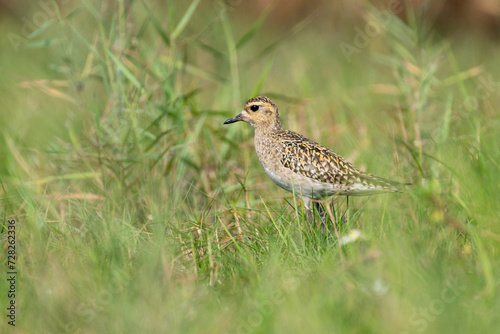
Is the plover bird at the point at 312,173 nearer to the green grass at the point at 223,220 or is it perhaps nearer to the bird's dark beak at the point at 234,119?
the green grass at the point at 223,220

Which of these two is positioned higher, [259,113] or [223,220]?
[259,113]

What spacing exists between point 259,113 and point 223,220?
1397 millimetres

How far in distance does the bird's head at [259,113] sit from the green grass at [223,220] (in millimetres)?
229

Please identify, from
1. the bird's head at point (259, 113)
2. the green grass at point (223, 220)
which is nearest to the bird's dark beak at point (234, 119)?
the bird's head at point (259, 113)

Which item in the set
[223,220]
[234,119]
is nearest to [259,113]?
[234,119]

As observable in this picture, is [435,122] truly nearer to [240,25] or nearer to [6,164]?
[6,164]

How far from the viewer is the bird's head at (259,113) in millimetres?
6840

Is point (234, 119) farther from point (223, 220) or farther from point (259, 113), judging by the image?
point (223, 220)

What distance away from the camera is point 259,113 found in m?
6.86

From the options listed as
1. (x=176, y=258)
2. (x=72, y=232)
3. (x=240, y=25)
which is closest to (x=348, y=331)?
(x=176, y=258)

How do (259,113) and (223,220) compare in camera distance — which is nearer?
(223,220)

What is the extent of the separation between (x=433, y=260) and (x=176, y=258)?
1765mm

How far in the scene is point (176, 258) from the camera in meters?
4.74

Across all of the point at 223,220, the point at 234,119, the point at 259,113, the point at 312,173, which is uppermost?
the point at 259,113
